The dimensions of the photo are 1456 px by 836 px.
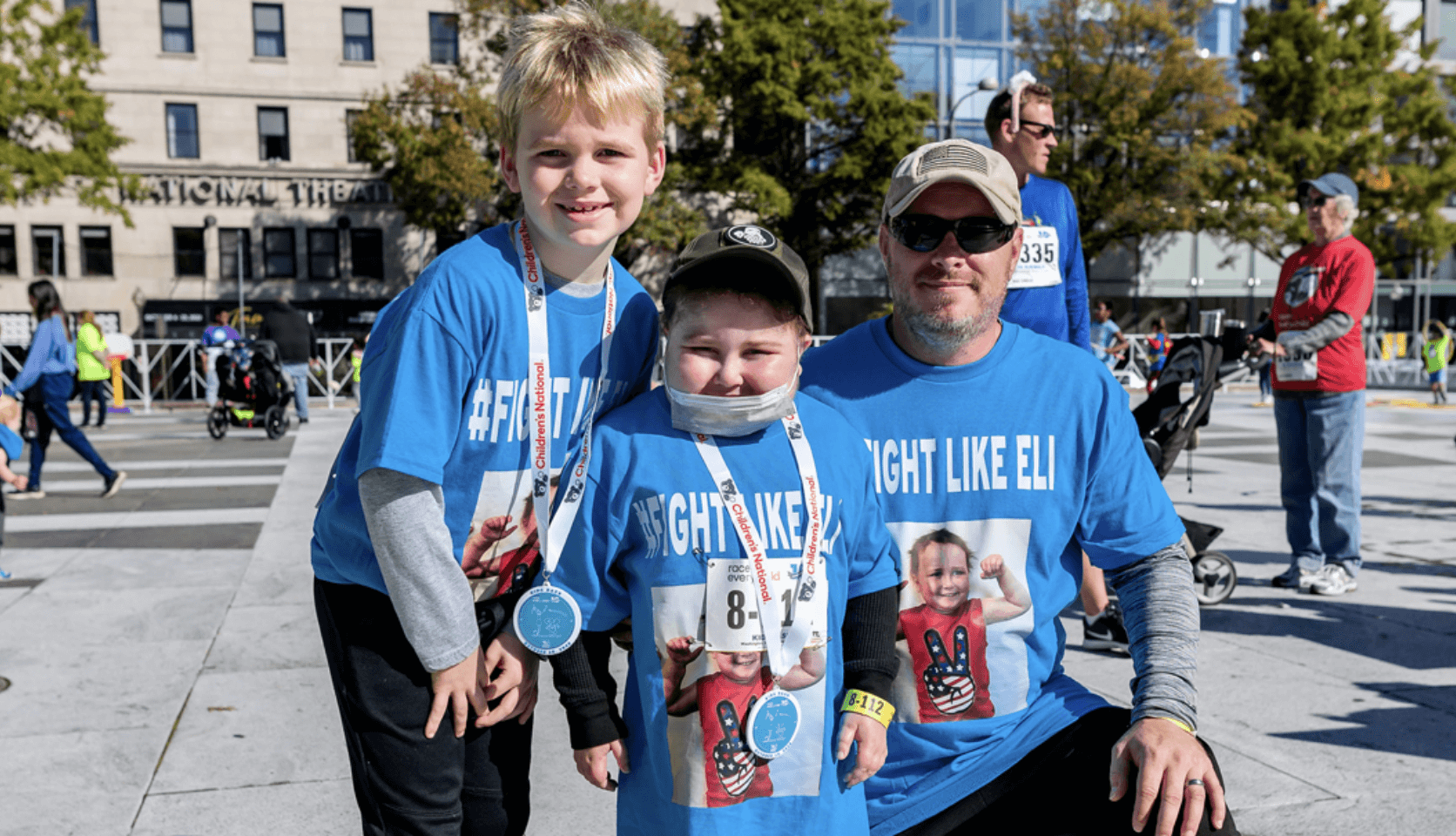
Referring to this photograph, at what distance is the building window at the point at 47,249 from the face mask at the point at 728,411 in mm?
39081

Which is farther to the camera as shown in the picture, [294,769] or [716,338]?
[294,769]

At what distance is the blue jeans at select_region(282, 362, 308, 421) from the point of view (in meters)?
16.8

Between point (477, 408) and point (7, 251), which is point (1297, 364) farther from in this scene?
point (7, 251)

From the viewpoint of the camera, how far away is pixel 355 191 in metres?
36.2

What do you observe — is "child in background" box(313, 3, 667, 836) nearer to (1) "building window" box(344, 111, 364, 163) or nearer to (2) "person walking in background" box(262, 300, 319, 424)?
(2) "person walking in background" box(262, 300, 319, 424)

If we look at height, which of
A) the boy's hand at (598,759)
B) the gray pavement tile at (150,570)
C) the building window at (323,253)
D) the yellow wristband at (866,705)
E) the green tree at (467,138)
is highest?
the green tree at (467,138)

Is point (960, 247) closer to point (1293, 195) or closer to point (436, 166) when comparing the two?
point (436, 166)

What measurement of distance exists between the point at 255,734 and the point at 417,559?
268 centimetres

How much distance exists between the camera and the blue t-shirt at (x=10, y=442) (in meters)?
6.29

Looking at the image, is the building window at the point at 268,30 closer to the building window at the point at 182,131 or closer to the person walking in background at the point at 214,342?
the building window at the point at 182,131

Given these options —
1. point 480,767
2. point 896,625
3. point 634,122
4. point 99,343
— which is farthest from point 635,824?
point 99,343

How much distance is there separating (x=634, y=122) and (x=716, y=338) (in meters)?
0.42

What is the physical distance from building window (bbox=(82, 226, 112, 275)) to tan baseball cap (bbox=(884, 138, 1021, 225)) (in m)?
38.8

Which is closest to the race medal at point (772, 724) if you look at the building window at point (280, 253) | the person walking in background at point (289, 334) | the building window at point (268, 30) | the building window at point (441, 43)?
the person walking in background at point (289, 334)
